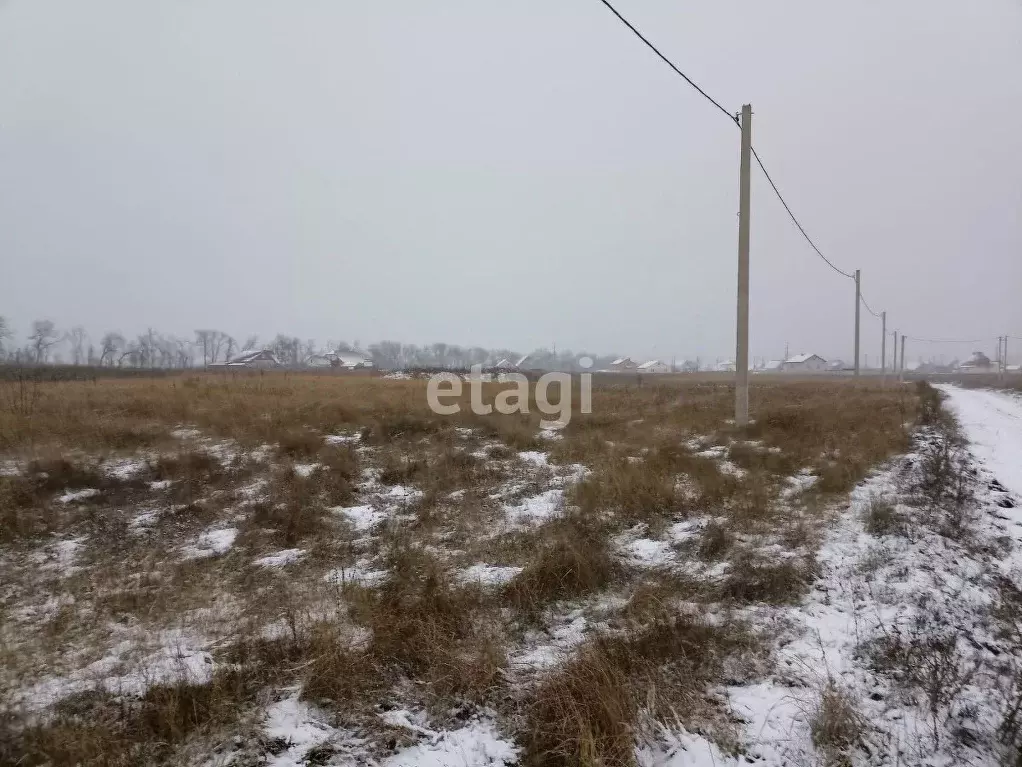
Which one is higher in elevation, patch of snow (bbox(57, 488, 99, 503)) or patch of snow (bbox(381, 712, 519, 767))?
patch of snow (bbox(57, 488, 99, 503))

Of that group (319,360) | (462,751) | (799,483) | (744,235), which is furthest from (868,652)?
(319,360)

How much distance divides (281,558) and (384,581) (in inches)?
54.2

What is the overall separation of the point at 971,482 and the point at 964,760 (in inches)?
233

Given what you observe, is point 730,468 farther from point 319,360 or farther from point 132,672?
point 319,360

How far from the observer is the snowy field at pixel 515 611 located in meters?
2.59

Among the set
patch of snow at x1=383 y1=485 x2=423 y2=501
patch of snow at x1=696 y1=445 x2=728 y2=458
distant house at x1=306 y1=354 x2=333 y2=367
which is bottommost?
patch of snow at x1=383 y1=485 x2=423 y2=501

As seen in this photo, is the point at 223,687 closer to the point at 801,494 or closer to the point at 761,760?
the point at 761,760

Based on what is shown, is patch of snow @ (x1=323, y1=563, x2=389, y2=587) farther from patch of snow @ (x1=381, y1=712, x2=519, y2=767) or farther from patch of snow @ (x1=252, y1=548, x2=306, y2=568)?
patch of snow @ (x1=381, y1=712, x2=519, y2=767)

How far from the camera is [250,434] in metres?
11.0

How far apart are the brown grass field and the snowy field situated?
24 mm

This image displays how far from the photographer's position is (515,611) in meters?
3.97

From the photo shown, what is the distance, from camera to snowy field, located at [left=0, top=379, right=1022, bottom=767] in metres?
2.59

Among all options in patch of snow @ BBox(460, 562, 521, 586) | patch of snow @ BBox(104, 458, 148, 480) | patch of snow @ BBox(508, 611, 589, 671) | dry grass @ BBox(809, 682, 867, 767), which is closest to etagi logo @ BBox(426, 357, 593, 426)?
patch of snow @ BBox(104, 458, 148, 480)

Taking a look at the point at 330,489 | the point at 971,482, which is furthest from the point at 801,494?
the point at 330,489
